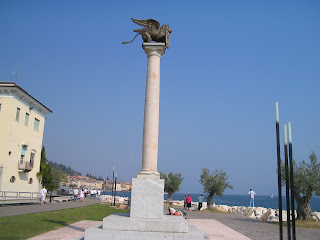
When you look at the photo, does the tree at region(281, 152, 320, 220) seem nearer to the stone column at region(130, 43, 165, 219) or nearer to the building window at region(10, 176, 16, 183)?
the stone column at region(130, 43, 165, 219)

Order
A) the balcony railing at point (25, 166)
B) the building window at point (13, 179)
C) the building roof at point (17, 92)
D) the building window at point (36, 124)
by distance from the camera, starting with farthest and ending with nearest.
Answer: the building window at point (36, 124)
the balcony railing at point (25, 166)
the building window at point (13, 179)
the building roof at point (17, 92)

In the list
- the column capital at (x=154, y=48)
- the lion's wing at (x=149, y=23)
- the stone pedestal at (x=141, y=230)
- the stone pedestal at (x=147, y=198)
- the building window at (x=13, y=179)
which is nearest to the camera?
the stone pedestal at (x=141, y=230)

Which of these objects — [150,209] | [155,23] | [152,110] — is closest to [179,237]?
[150,209]

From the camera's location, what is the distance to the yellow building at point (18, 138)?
30.6 meters

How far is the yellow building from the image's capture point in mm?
30594

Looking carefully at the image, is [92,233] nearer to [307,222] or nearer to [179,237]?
[179,237]

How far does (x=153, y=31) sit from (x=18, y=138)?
25.2 meters

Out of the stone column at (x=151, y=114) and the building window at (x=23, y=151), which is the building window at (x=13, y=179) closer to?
the building window at (x=23, y=151)

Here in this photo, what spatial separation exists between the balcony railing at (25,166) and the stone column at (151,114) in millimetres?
25917

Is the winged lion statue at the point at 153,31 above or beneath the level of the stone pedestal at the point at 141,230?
above

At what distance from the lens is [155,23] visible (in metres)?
13.4

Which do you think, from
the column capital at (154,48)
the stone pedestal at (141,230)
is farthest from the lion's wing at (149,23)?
the stone pedestal at (141,230)

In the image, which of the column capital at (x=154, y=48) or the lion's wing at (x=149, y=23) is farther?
the lion's wing at (x=149, y=23)

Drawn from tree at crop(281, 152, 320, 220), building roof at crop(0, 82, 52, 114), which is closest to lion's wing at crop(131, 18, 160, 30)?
tree at crop(281, 152, 320, 220)
